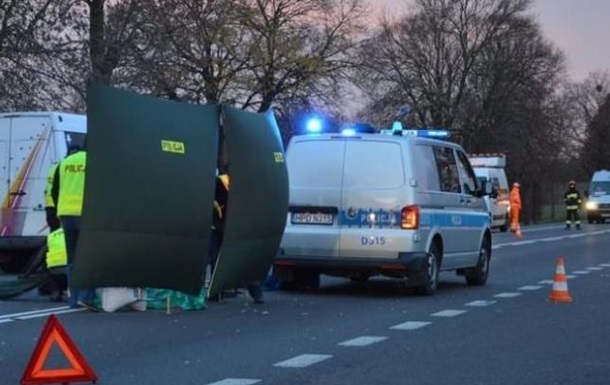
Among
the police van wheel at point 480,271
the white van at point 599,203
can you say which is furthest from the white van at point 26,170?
the white van at point 599,203

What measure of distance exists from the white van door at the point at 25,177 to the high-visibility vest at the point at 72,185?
4764 mm

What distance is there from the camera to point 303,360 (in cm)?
927

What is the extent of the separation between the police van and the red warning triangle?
22.0ft

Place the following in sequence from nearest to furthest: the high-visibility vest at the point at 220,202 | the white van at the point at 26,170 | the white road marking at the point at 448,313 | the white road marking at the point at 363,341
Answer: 1. the white road marking at the point at 363,341
2. the white road marking at the point at 448,313
3. the high-visibility vest at the point at 220,202
4. the white van at the point at 26,170

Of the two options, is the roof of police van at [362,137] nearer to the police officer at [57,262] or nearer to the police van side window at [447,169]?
the police van side window at [447,169]

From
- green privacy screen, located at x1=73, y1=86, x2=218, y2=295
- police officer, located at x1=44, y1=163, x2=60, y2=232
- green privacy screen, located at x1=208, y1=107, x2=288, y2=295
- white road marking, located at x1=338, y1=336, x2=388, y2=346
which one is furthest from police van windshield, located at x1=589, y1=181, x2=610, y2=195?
white road marking, located at x1=338, y1=336, x2=388, y2=346

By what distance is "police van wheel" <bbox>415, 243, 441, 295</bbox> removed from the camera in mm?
14594

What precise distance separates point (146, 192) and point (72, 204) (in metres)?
1.07

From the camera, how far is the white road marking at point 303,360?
9016mm

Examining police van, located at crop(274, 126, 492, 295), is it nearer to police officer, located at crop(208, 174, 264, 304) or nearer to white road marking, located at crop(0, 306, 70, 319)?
police officer, located at crop(208, 174, 264, 304)

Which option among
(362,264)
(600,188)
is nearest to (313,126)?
(362,264)

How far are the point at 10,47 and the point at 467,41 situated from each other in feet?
124

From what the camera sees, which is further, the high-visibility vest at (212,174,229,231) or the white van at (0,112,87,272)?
the white van at (0,112,87,272)

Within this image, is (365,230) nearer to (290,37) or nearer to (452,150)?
(452,150)
